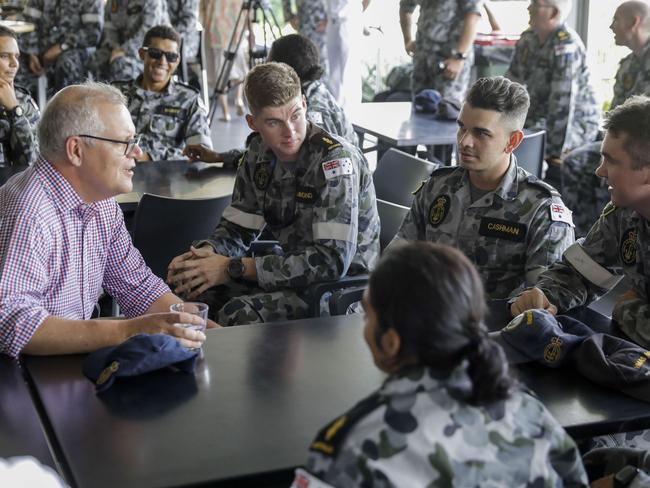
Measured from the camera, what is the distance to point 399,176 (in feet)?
12.2

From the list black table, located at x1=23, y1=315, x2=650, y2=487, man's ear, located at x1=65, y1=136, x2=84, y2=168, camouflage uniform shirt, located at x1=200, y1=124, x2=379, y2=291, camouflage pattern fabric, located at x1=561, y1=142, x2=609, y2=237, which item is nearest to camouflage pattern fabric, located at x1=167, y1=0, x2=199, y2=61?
camouflage pattern fabric, located at x1=561, y1=142, x2=609, y2=237

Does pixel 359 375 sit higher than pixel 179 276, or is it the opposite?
pixel 359 375

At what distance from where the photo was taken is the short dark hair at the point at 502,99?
9.16 ft

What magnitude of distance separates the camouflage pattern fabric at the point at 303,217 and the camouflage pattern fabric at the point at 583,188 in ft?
7.98

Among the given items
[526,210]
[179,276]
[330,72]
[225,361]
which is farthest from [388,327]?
[330,72]

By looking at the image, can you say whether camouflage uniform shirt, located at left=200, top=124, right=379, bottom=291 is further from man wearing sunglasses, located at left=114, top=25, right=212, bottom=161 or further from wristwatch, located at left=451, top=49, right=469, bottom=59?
wristwatch, located at left=451, top=49, right=469, bottom=59

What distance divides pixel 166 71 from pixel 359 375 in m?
3.25

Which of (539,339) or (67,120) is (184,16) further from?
(539,339)

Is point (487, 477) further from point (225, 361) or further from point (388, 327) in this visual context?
point (225, 361)

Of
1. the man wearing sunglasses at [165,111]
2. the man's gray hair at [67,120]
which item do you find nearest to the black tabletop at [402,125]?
the man wearing sunglasses at [165,111]

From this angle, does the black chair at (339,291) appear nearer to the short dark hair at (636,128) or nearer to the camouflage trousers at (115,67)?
the short dark hair at (636,128)

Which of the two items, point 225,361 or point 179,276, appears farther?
point 179,276

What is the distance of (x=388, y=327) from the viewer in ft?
4.00

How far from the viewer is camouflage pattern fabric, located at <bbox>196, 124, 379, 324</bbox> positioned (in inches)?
116
